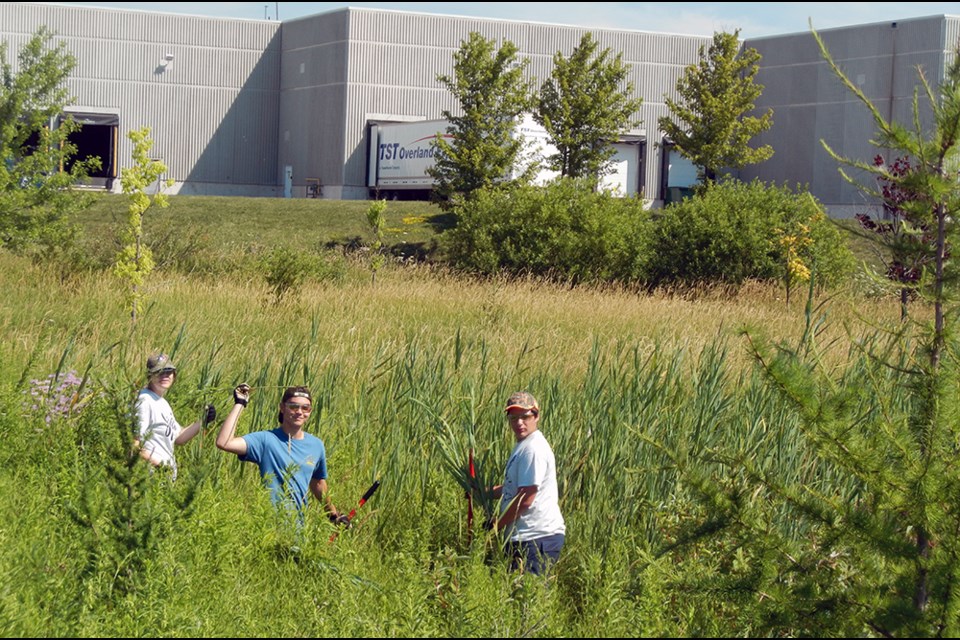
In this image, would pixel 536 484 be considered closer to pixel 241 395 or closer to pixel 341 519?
pixel 341 519

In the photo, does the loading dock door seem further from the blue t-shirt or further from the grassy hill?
the blue t-shirt

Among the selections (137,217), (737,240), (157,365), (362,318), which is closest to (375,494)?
(157,365)

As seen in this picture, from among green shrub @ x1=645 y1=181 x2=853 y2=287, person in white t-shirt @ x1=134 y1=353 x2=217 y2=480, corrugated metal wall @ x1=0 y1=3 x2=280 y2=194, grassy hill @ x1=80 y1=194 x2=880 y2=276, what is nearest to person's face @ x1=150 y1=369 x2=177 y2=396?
person in white t-shirt @ x1=134 y1=353 x2=217 y2=480

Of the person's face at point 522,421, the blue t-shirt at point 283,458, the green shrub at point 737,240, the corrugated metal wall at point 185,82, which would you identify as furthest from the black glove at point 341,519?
the corrugated metal wall at point 185,82

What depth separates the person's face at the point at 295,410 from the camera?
22.5 feet

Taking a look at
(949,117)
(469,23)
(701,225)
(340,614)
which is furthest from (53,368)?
(469,23)

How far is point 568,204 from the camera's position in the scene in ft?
84.8

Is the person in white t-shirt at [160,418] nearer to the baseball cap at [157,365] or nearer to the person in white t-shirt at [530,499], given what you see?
the baseball cap at [157,365]

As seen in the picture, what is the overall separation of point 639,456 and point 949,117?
2.94 metres

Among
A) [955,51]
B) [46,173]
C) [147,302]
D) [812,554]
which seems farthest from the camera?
[46,173]

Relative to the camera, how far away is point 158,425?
7.00m

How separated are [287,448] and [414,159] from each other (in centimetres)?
3686

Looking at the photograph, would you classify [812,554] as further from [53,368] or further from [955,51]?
[53,368]

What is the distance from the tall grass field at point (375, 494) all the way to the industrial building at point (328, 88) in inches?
1502
